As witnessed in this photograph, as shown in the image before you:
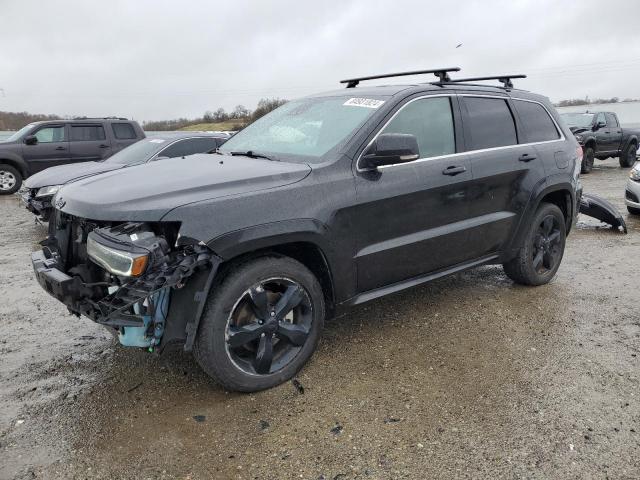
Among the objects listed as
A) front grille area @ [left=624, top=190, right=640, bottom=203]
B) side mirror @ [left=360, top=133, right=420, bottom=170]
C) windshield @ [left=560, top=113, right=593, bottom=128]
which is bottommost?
front grille area @ [left=624, top=190, right=640, bottom=203]

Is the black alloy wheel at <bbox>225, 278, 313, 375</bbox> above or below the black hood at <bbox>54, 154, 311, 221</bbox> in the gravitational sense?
below

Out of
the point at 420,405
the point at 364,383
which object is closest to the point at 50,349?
the point at 364,383

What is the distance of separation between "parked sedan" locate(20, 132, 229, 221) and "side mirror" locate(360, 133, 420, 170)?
13.2ft

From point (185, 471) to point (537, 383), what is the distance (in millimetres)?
2139

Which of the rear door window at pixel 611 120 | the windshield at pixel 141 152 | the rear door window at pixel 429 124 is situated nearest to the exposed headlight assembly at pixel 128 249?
the rear door window at pixel 429 124

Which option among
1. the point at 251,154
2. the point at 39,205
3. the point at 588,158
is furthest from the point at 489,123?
the point at 588,158

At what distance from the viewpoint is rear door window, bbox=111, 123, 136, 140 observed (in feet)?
41.8

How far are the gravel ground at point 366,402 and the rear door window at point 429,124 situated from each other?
1389 mm

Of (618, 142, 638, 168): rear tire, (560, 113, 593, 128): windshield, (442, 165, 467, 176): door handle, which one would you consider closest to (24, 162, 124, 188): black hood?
(442, 165, 467, 176): door handle

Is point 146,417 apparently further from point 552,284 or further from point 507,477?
point 552,284

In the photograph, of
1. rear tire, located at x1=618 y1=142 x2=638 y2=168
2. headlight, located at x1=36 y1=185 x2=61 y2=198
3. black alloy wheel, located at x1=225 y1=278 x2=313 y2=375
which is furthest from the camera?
rear tire, located at x1=618 y1=142 x2=638 y2=168

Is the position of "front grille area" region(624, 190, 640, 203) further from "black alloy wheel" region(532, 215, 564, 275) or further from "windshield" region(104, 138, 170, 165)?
"windshield" region(104, 138, 170, 165)

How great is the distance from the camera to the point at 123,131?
41.9ft

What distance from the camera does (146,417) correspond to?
9.55ft
